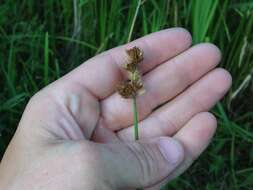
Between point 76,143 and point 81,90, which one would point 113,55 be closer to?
point 81,90

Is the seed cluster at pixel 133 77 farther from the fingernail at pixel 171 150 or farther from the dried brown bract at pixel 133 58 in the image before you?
the fingernail at pixel 171 150

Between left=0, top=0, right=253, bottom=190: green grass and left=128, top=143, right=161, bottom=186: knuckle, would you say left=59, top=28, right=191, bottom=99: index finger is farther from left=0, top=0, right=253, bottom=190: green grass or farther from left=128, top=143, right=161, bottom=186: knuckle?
left=128, top=143, right=161, bottom=186: knuckle

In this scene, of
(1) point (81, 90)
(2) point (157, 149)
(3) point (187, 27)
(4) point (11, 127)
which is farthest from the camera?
(3) point (187, 27)

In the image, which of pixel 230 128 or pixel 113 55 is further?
pixel 230 128

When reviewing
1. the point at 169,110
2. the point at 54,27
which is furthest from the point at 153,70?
the point at 54,27

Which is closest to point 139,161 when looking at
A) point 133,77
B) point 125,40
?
point 133,77

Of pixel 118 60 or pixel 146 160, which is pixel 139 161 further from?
pixel 118 60

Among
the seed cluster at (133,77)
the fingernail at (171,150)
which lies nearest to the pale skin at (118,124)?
the fingernail at (171,150)

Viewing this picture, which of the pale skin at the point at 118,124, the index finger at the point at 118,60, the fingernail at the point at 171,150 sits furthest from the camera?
the index finger at the point at 118,60

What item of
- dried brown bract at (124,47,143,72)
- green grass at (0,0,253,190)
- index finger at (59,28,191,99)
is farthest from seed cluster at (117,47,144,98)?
green grass at (0,0,253,190)
